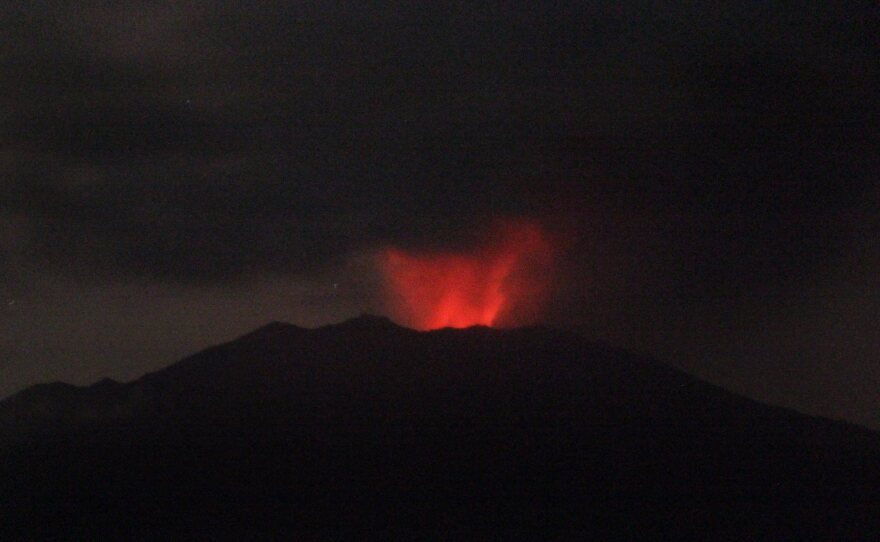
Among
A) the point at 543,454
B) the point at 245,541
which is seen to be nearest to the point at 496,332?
the point at 543,454

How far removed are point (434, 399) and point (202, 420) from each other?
14.3m

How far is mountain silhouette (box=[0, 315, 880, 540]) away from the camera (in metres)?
60.2

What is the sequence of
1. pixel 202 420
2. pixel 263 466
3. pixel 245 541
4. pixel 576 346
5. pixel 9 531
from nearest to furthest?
pixel 245 541, pixel 9 531, pixel 263 466, pixel 202 420, pixel 576 346

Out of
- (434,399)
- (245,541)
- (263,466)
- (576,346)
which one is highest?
(576,346)

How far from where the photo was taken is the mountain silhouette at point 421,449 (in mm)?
60156

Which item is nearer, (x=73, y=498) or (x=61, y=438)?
(x=73, y=498)

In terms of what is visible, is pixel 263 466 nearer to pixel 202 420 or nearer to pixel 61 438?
pixel 202 420

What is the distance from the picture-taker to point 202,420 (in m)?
69.8

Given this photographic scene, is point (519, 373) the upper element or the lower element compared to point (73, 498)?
upper

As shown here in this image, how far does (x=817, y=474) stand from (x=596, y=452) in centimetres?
1280

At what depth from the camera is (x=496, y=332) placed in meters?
76.6

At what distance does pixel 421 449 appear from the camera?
6581cm

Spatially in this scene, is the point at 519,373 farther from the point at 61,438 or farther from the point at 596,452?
the point at 61,438

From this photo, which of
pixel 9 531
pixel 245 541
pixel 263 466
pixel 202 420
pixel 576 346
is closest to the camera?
pixel 245 541
